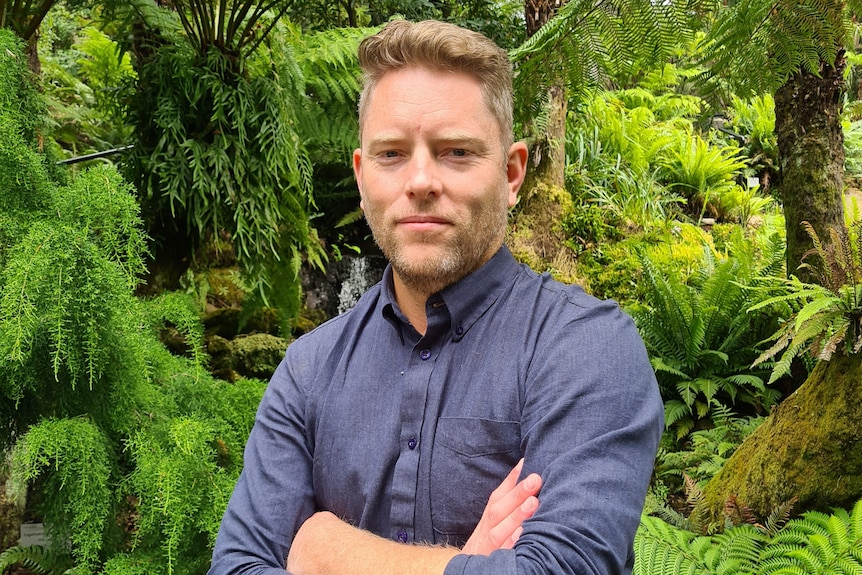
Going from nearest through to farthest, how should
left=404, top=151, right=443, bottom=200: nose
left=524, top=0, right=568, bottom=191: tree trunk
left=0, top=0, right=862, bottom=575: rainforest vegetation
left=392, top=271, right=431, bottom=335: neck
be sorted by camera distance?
left=404, top=151, right=443, bottom=200: nose
left=392, top=271, right=431, bottom=335: neck
left=0, top=0, right=862, bottom=575: rainforest vegetation
left=524, top=0, right=568, bottom=191: tree trunk

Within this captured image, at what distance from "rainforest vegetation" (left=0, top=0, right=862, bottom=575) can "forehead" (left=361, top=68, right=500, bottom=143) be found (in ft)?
2.64

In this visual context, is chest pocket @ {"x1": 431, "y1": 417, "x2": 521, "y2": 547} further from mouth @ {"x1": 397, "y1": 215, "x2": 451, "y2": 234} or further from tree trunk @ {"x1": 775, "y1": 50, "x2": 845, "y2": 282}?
tree trunk @ {"x1": 775, "y1": 50, "x2": 845, "y2": 282}

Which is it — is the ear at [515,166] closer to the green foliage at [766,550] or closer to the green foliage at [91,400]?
the green foliage at [91,400]

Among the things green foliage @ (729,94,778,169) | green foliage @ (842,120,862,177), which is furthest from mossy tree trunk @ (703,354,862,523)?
green foliage @ (842,120,862,177)

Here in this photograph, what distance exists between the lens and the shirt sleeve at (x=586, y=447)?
0.95m

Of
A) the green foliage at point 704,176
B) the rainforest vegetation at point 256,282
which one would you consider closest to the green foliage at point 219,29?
the rainforest vegetation at point 256,282

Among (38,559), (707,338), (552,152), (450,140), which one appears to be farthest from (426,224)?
(552,152)

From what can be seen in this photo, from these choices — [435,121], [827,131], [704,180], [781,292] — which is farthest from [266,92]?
[704,180]

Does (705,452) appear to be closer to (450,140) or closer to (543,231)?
(543,231)

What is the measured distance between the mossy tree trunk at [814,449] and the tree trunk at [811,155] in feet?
2.33

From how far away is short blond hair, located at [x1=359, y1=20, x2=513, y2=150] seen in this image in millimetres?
1205

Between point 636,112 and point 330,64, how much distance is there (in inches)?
165

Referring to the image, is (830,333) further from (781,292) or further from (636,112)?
(636,112)

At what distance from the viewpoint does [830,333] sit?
91.6 inches
